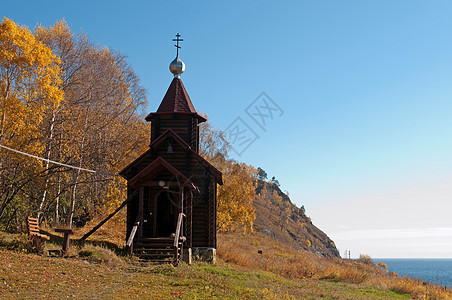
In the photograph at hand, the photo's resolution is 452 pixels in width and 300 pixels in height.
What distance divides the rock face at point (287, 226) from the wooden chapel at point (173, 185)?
1783 inches

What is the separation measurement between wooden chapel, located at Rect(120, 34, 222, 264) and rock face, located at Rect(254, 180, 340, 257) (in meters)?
45.3

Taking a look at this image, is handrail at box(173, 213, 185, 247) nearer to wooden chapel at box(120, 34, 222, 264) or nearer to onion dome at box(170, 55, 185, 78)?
wooden chapel at box(120, 34, 222, 264)

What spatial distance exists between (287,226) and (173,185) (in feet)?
241

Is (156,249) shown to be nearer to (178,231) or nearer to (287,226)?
(178,231)

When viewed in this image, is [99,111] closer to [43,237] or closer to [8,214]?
Result: [8,214]

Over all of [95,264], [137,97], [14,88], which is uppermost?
[137,97]

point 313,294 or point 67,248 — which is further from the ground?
point 67,248

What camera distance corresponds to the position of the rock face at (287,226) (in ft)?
240

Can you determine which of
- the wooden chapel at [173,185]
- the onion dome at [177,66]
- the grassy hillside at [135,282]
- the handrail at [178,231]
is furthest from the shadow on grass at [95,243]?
the onion dome at [177,66]

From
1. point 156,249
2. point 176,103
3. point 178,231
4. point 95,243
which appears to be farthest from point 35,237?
point 176,103

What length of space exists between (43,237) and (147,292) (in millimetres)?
6801

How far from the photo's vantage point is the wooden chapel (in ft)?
60.1

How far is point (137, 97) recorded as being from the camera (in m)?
33.9

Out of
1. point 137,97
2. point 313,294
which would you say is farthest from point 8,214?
point 313,294
